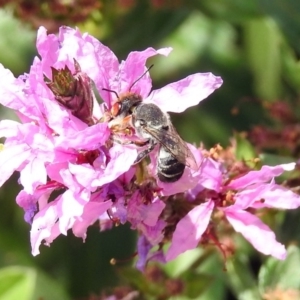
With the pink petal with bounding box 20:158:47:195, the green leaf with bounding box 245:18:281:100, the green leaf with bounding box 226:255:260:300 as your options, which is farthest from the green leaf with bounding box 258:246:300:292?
the green leaf with bounding box 245:18:281:100

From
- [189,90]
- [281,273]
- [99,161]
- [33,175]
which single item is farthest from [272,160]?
[33,175]

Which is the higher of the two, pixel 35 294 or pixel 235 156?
pixel 235 156

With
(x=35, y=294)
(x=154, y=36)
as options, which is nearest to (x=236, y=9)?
(x=154, y=36)

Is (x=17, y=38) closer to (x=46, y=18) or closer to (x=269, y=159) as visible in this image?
(x=46, y=18)

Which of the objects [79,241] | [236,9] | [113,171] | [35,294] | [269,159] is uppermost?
[113,171]

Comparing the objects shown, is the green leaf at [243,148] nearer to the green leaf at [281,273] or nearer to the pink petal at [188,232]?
the green leaf at [281,273]

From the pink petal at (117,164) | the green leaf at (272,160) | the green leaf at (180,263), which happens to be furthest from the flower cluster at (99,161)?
the green leaf at (180,263)

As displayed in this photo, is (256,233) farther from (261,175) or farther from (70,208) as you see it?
(70,208)
